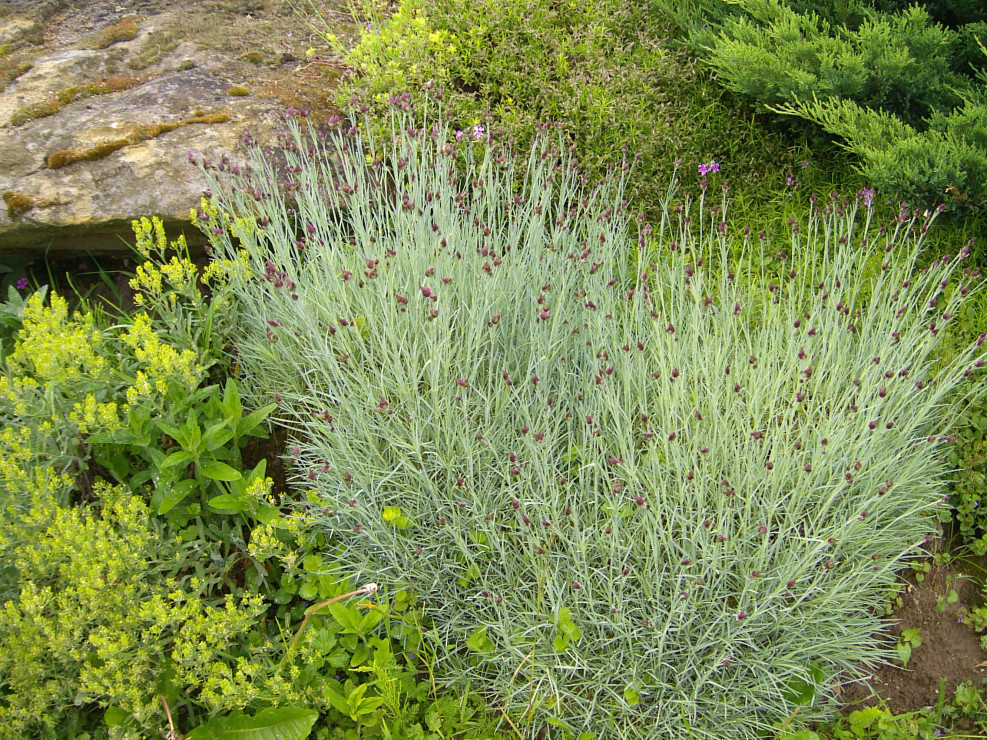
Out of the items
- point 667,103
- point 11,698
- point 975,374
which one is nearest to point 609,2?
point 667,103

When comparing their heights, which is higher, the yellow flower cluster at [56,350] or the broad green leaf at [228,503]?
the yellow flower cluster at [56,350]

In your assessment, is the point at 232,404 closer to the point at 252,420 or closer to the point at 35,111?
the point at 252,420

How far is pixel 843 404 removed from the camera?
8.67 feet

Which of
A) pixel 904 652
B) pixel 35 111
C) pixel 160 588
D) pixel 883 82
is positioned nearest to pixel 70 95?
pixel 35 111

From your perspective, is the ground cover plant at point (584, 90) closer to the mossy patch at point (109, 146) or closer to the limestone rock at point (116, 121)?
the limestone rock at point (116, 121)

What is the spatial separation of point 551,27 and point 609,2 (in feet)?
1.38

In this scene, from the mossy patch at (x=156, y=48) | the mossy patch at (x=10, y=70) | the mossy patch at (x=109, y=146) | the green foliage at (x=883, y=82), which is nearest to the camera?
the green foliage at (x=883, y=82)

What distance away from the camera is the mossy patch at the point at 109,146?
3.71 metres

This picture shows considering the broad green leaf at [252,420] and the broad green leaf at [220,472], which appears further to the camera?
the broad green leaf at [252,420]

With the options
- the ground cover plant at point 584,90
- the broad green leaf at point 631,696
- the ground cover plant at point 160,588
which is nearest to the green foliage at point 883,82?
the ground cover plant at point 584,90

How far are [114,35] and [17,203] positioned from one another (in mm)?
1647

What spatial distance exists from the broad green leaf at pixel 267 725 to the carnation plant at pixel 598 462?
52 cm

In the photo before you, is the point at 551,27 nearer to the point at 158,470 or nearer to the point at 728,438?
the point at 728,438

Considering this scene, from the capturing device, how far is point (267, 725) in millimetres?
2246
